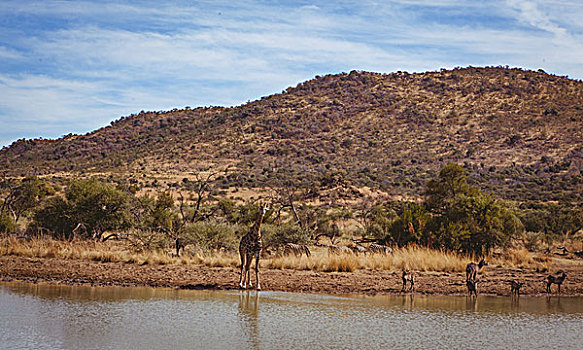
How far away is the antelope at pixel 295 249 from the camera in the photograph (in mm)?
20500

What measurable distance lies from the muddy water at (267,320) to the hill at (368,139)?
40.4 meters

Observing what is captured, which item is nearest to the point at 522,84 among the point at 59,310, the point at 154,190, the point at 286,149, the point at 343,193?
the point at 286,149

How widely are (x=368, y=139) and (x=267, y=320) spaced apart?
6669 cm

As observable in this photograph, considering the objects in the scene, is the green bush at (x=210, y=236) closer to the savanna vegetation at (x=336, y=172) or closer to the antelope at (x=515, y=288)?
the savanna vegetation at (x=336, y=172)

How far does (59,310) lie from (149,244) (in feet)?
29.3

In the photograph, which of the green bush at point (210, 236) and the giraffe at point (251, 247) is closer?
the giraffe at point (251, 247)

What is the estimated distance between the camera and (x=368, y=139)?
3014 inches

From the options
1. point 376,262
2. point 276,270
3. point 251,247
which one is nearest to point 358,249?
point 376,262

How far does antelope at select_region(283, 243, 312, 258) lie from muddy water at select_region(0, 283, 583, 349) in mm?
6399

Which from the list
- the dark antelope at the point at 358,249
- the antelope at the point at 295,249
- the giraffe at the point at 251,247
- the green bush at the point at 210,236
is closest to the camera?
the giraffe at the point at 251,247

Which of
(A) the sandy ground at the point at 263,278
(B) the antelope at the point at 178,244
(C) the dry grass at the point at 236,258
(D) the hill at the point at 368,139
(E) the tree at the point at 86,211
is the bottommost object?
(A) the sandy ground at the point at 263,278

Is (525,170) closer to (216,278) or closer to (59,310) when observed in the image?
(216,278)

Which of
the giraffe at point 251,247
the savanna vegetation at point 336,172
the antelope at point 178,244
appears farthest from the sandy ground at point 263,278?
the antelope at point 178,244

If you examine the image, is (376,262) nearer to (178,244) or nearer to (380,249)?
(380,249)
